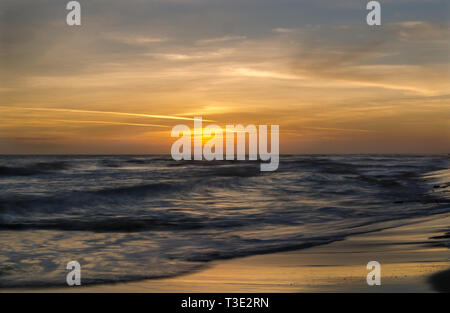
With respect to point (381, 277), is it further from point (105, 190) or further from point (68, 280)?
point (105, 190)

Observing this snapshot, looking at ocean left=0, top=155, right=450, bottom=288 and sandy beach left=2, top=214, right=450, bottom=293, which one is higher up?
ocean left=0, top=155, right=450, bottom=288

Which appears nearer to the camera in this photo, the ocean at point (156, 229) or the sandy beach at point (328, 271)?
the sandy beach at point (328, 271)

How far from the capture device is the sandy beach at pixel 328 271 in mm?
4676

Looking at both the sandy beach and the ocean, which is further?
the ocean

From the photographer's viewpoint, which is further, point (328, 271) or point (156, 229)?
point (156, 229)

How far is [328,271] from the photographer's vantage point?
213 inches

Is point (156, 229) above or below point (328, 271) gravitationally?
above

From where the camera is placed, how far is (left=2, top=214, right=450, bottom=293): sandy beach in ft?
15.3

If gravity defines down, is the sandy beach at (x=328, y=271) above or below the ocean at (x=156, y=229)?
below

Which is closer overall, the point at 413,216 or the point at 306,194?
the point at 413,216

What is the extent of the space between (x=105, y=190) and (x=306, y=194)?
8450 mm
